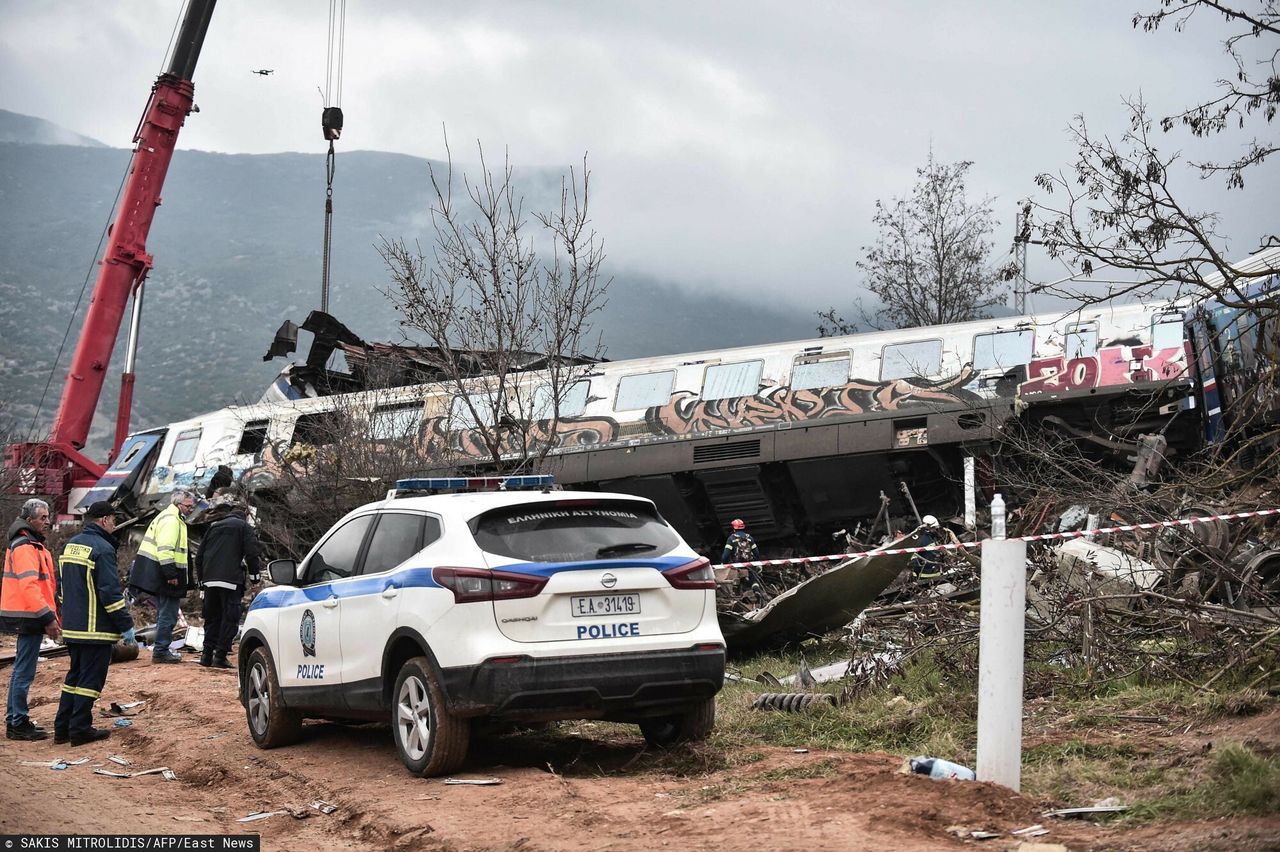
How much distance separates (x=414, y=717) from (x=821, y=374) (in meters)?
13.4

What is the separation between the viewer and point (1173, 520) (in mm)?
8867

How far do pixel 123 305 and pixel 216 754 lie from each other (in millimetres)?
16495

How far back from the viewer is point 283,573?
8227 mm

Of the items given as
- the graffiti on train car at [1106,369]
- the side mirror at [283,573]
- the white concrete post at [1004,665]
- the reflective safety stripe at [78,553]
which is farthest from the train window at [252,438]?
the white concrete post at [1004,665]

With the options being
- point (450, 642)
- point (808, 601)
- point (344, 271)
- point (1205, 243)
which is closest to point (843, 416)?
point (808, 601)

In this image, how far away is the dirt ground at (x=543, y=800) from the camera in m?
4.97

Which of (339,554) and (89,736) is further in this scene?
(89,736)

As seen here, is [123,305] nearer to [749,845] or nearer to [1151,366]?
[1151,366]

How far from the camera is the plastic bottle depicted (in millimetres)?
5641

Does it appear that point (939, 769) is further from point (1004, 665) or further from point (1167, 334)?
point (1167, 334)

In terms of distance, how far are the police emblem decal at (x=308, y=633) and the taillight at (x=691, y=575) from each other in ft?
8.25

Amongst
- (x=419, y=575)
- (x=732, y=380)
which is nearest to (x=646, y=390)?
(x=732, y=380)

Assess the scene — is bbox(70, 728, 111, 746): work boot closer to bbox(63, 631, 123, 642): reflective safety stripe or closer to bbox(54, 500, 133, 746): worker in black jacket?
bbox(54, 500, 133, 746): worker in black jacket

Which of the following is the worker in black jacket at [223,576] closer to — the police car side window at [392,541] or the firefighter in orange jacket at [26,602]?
the firefighter in orange jacket at [26,602]
